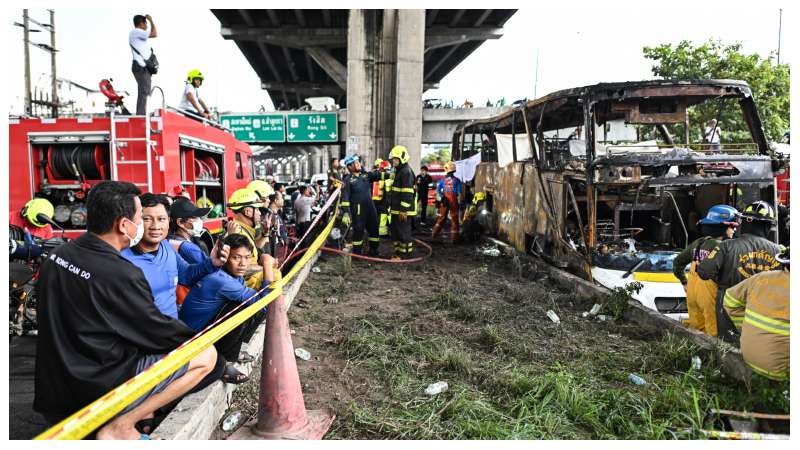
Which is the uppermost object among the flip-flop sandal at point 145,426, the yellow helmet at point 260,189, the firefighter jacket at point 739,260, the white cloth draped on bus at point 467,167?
the white cloth draped on bus at point 467,167

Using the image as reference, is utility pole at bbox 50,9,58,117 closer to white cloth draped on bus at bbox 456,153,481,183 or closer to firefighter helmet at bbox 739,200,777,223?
white cloth draped on bus at bbox 456,153,481,183

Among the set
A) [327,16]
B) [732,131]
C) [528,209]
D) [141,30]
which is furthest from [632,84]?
[327,16]

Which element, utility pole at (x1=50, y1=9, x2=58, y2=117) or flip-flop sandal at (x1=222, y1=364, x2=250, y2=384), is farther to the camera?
utility pole at (x1=50, y1=9, x2=58, y2=117)

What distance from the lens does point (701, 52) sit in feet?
50.6

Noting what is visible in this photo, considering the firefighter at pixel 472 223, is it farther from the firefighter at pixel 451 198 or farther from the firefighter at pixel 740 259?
the firefighter at pixel 740 259

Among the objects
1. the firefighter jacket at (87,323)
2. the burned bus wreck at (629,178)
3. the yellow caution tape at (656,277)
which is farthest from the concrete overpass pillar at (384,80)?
the firefighter jacket at (87,323)

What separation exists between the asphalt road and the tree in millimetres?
14815

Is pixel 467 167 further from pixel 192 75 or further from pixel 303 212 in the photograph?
pixel 192 75

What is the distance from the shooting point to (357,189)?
27.7 ft

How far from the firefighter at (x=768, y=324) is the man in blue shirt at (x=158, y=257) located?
3.12 metres

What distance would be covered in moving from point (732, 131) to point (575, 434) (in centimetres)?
1525

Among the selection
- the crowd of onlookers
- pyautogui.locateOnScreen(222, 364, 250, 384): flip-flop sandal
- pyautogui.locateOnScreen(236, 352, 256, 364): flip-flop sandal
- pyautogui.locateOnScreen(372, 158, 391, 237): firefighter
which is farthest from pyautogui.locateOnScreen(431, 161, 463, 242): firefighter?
the crowd of onlookers

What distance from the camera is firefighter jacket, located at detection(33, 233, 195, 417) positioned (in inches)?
91.4

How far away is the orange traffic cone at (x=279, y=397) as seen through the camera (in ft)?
9.44
